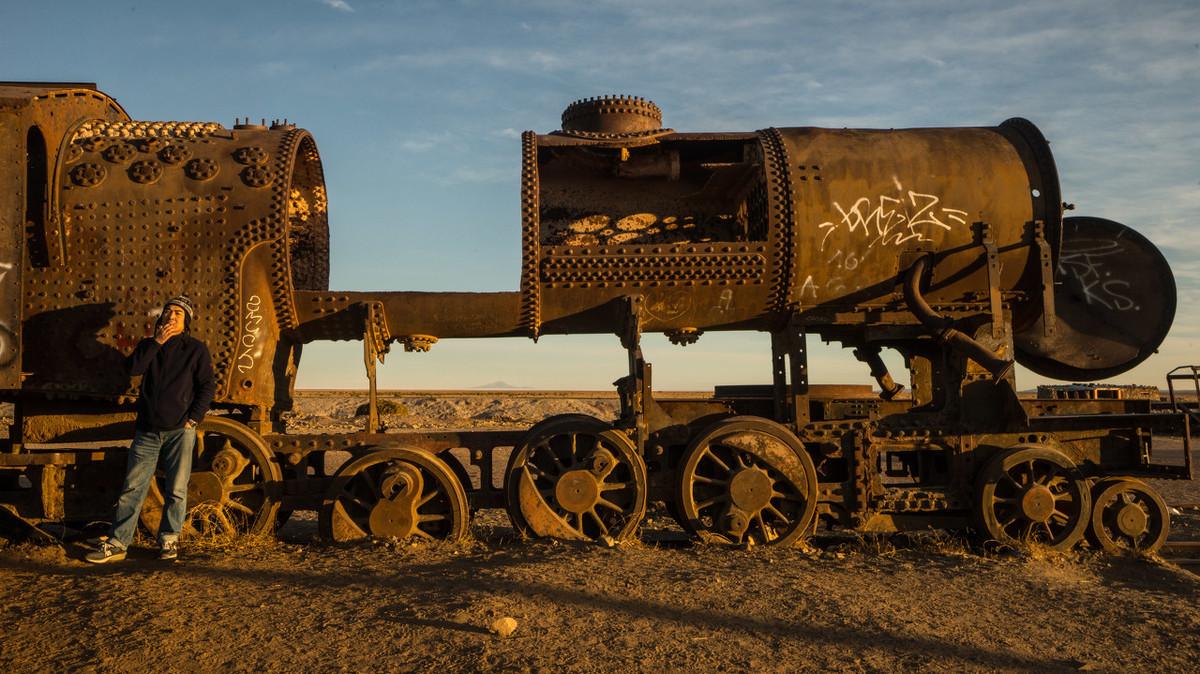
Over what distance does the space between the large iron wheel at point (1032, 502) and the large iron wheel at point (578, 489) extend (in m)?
3.07

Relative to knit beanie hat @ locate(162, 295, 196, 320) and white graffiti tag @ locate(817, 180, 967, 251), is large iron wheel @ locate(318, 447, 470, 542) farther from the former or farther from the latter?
white graffiti tag @ locate(817, 180, 967, 251)

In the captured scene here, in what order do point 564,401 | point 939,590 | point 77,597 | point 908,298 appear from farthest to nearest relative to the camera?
1. point 564,401
2. point 908,298
3. point 939,590
4. point 77,597

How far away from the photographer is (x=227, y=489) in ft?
23.8

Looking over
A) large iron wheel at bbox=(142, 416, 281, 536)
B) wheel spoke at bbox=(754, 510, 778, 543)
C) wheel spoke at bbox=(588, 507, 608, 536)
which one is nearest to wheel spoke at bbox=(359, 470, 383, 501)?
large iron wheel at bbox=(142, 416, 281, 536)

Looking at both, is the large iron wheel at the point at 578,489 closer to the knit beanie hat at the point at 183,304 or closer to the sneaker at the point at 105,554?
the knit beanie hat at the point at 183,304

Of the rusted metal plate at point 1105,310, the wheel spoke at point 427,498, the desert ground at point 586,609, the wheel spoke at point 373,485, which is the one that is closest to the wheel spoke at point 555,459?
the desert ground at point 586,609

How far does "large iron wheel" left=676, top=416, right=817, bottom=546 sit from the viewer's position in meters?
7.41

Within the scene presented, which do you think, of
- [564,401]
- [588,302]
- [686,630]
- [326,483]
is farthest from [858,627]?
[564,401]

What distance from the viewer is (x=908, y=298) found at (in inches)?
315

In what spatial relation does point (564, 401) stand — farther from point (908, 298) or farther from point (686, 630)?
point (686, 630)

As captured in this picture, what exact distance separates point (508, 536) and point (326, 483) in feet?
5.36

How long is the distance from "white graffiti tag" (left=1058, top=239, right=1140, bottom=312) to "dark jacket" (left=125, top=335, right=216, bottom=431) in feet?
26.5

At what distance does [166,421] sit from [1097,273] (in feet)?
29.0

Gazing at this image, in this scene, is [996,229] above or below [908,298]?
above
